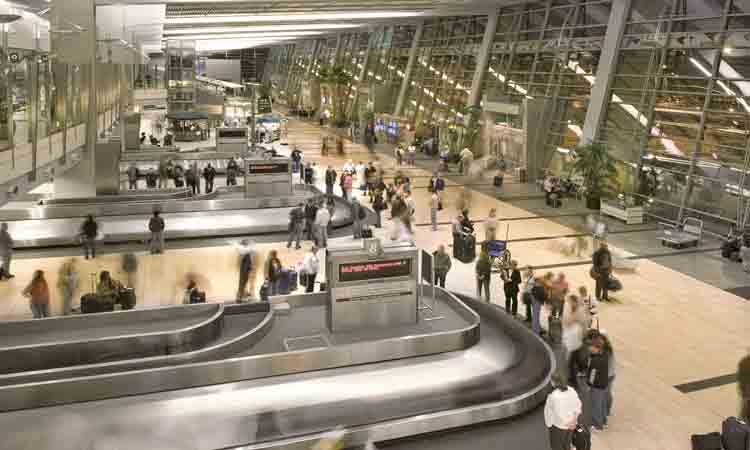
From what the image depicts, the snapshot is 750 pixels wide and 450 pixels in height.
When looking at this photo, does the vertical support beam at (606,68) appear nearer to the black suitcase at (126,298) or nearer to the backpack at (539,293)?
the backpack at (539,293)

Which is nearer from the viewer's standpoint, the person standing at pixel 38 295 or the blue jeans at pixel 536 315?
the person standing at pixel 38 295

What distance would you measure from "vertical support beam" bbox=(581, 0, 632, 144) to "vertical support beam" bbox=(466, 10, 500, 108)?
968 centimetres

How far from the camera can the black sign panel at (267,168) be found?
2242cm

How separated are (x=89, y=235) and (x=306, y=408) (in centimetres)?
977

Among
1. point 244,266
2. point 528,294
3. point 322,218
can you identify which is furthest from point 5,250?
point 528,294

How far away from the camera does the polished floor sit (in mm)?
8891

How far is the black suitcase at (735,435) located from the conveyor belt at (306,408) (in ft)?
9.15

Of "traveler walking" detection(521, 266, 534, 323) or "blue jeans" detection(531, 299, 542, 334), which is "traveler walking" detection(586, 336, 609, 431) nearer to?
"blue jeans" detection(531, 299, 542, 334)

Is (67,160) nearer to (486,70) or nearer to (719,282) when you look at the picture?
(719,282)

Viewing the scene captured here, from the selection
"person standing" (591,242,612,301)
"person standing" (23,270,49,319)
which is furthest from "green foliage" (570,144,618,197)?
"person standing" (23,270,49,319)

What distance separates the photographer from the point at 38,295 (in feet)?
35.3

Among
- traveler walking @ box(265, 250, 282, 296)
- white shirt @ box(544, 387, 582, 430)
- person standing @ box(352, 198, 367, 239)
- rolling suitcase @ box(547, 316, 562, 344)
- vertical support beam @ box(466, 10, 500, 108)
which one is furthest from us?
vertical support beam @ box(466, 10, 500, 108)

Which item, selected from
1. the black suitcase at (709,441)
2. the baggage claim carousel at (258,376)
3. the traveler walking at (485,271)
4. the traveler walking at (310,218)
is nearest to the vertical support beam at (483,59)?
the traveler walking at (310,218)

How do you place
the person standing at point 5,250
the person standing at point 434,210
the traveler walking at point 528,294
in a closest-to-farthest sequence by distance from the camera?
the traveler walking at point 528,294 → the person standing at point 5,250 → the person standing at point 434,210
